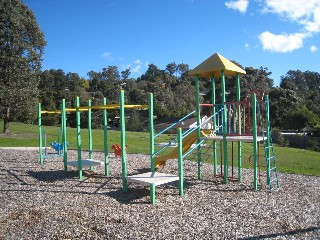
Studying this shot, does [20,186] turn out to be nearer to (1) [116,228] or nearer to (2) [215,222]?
(1) [116,228]

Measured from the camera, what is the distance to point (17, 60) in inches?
937

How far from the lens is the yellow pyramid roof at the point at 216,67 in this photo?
9477mm

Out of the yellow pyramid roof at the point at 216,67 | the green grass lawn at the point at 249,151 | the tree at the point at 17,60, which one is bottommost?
the green grass lawn at the point at 249,151

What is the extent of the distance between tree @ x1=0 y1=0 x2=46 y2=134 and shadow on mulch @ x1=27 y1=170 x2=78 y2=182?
13.7 m

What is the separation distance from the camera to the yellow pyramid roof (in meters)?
9.48

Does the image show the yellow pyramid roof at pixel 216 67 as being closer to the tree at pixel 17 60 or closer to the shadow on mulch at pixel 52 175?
the shadow on mulch at pixel 52 175

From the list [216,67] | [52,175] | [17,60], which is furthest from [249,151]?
[17,60]

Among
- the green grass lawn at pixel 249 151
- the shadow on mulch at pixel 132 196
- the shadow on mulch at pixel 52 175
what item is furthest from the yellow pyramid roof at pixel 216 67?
the shadow on mulch at pixel 52 175

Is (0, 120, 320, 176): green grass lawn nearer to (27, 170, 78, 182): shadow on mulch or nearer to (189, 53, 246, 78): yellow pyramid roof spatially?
(189, 53, 246, 78): yellow pyramid roof

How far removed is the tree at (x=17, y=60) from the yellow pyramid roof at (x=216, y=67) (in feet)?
58.0

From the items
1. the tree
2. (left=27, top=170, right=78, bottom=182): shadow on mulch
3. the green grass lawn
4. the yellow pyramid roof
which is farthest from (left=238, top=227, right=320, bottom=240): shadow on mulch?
the tree

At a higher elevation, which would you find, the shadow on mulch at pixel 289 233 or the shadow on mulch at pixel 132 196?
the shadow on mulch at pixel 132 196

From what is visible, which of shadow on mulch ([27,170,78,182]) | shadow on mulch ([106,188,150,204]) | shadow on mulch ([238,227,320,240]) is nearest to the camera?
shadow on mulch ([238,227,320,240])

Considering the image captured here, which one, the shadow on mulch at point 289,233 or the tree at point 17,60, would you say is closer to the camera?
the shadow on mulch at point 289,233
